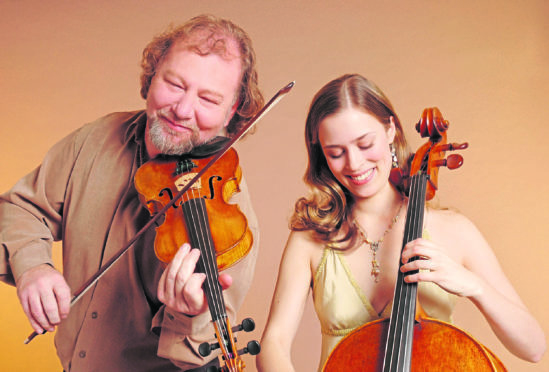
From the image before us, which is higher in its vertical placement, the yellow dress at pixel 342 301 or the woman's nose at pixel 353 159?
the woman's nose at pixel 353 159

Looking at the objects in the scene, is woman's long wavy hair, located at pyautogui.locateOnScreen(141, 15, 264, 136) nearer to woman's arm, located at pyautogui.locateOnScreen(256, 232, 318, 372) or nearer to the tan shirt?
the tan shirt

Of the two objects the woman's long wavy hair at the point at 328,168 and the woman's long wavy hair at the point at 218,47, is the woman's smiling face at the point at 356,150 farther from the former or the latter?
the woman's long wavy hair at the point at 218,47

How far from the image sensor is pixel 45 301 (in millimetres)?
1168

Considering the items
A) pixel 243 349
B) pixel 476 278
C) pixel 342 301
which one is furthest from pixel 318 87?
pixel 243 349

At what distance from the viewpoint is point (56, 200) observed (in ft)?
5.04

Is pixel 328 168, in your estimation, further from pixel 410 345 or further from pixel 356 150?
pixel 410 345

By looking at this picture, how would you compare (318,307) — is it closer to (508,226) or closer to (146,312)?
(146,312)

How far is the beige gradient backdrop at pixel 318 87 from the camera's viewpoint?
2.21m

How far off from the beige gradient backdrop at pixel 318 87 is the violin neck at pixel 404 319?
3.57 feet

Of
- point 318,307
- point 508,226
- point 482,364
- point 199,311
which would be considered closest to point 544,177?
point 508,226

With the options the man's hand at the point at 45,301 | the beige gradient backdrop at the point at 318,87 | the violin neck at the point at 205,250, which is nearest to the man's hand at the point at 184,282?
the violin neck at the point at 205,250

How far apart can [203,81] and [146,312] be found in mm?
556

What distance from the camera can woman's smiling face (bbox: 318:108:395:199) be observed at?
1329 millimetres

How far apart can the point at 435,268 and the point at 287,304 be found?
37 cm
